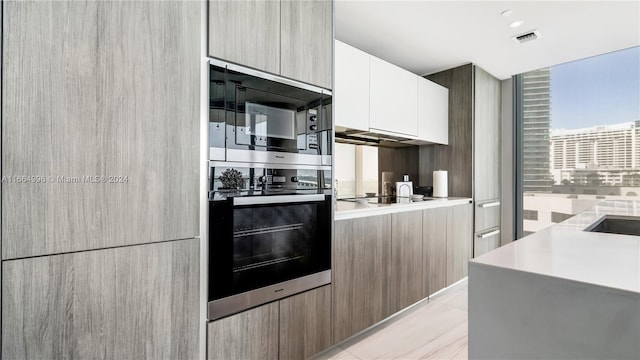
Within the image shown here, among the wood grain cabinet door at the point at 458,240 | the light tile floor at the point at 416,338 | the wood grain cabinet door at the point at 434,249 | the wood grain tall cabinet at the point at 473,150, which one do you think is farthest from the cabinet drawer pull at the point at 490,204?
the light tile floor at the point at 416,338

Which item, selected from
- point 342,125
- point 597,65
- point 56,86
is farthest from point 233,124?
point 597,65

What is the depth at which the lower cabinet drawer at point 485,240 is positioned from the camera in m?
3.35

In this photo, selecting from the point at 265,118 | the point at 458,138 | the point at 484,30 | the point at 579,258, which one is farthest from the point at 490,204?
the point at 579,258

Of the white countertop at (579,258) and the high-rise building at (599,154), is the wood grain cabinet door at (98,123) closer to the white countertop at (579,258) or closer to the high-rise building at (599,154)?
the white countertop at (579,258)

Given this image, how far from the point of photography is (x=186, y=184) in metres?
1.35

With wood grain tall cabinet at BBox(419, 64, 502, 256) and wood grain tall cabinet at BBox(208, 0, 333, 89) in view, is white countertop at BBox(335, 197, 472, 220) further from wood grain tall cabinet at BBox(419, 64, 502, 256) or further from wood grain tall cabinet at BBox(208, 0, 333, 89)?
wood grain tall cabinet at BBox(208, 0, 333, 89)

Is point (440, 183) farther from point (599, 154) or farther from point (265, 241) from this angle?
point (265, 241)

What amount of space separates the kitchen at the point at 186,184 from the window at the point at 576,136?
97cm

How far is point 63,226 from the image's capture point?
42.4 inches

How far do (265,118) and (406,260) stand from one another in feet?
5.27

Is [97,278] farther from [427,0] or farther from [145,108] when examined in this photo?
[427,0]

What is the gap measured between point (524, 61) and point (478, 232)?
1.86 metres

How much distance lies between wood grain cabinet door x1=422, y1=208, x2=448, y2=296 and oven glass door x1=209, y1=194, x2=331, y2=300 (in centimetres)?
118

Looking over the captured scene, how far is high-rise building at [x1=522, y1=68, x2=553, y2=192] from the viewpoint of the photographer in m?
3.57
